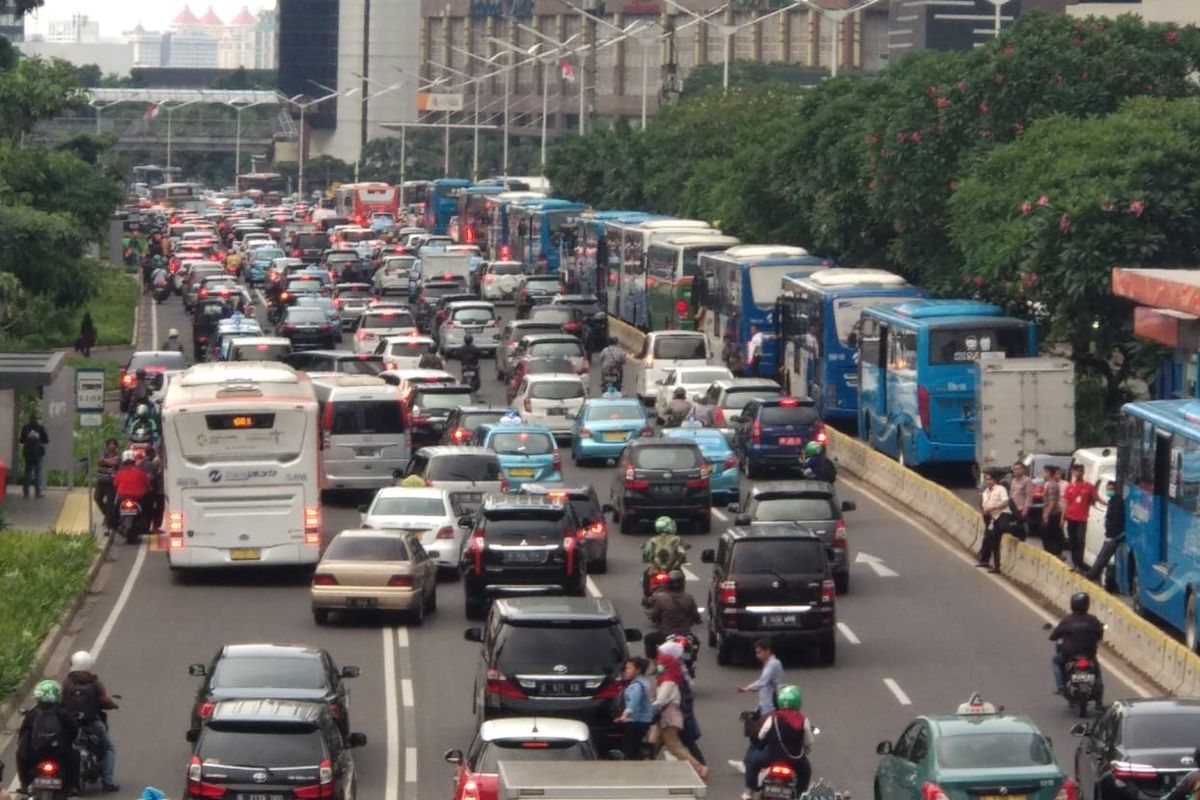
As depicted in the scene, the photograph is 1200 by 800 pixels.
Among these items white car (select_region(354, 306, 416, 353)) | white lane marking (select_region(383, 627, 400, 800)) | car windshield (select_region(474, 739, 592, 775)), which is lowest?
white lane marking (select_region(383, 627, 400, 800))

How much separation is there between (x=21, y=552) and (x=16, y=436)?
10110mm

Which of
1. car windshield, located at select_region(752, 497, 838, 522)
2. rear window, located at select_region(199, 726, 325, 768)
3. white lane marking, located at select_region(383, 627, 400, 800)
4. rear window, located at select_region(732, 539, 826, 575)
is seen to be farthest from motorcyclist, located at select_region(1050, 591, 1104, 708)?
rear window, located at select_region(199, 726, 325, 768)

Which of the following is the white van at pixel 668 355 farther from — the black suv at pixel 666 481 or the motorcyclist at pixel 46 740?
the motorcyclist at pixel 46 740

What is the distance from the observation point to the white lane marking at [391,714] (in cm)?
2330

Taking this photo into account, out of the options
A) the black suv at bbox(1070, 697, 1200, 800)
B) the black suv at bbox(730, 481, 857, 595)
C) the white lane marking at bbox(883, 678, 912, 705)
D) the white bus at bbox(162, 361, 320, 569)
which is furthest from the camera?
the white bus at bbox(162, 361, 320, 569)

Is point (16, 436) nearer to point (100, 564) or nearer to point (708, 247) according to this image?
point (100, 564)

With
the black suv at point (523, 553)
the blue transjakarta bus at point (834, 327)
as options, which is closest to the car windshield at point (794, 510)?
the black suv at point (523, 553)

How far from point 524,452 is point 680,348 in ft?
56.1

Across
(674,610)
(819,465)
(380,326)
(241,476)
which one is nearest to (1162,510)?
(674,610)

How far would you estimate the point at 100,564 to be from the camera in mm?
37531

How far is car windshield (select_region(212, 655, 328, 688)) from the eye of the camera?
22391 millimetres

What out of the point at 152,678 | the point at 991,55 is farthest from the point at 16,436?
the point at 991,55

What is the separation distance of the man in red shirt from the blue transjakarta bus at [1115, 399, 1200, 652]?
2163 millimetres

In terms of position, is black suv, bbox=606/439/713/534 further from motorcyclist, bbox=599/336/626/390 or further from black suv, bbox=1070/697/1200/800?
black suv, bbox=1070/697/1200/800
